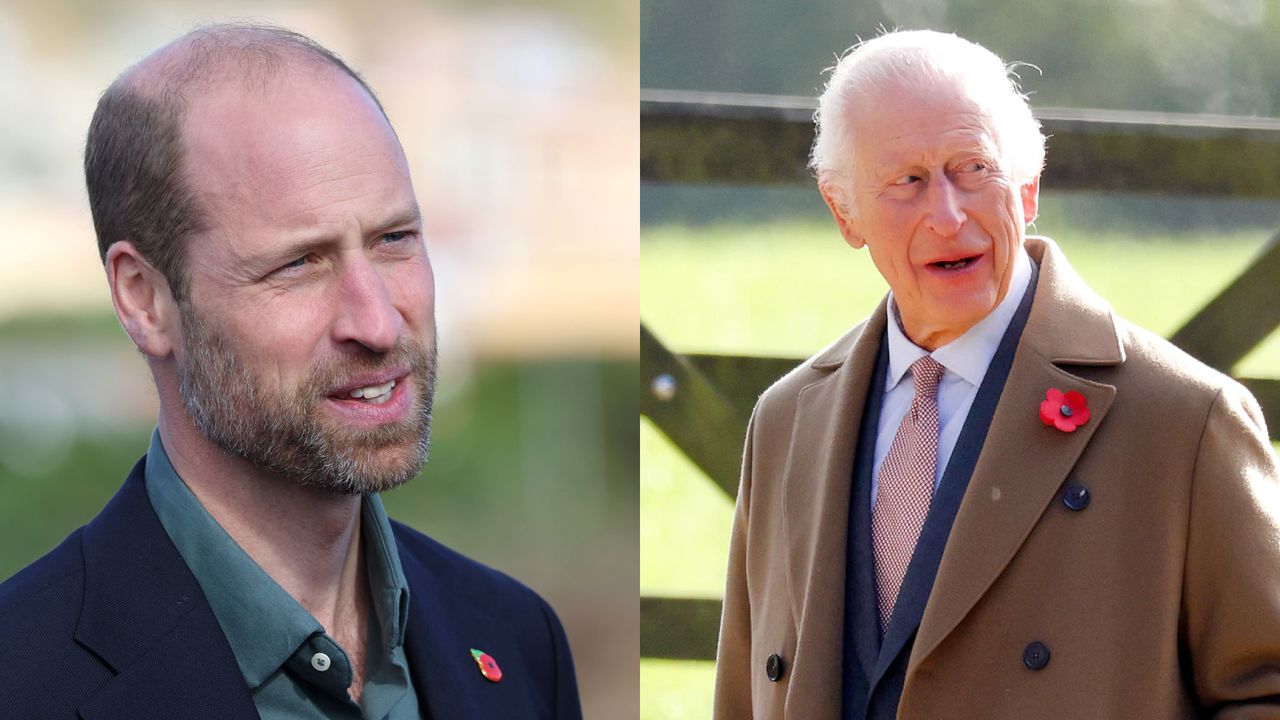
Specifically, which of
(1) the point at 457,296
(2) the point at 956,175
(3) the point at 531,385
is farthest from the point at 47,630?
(3) the point at 531,385

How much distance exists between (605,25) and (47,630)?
7.35m

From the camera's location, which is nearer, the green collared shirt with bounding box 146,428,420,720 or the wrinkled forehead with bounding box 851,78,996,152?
the green collared shirt with bounding box 146,428,420,720

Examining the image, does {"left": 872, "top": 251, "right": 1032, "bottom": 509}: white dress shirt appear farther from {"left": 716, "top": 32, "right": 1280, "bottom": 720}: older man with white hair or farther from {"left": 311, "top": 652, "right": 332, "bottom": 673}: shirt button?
{"left": 311, "top": 652, "right": 332, "bottom": 673}: shirt button

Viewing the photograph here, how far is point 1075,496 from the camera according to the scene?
6.54 ft

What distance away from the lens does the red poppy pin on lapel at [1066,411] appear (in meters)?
2.02

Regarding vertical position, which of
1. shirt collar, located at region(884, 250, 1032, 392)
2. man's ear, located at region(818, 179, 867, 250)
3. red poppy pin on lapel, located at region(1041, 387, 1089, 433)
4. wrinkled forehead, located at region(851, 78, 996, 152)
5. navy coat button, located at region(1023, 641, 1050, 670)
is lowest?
navy coat button, located at region(1023, 641, 1050, 670)

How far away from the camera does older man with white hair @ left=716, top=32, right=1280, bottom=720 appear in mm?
1924

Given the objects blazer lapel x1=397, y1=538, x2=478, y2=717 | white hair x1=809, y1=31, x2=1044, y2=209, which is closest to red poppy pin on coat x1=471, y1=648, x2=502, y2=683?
blazer lapel x1=397, y1=538, x2=478, y2=717

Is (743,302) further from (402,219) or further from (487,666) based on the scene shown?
(402,219)

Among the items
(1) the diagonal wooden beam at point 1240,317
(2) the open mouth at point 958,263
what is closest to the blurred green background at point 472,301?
(1) the diagonal wooden beam at point 1240,317

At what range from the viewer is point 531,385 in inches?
313

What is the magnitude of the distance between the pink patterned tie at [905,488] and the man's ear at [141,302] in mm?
1104

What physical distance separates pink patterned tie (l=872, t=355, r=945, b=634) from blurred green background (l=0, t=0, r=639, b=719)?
5.11 meters

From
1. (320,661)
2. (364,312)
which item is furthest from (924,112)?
(320,661)
